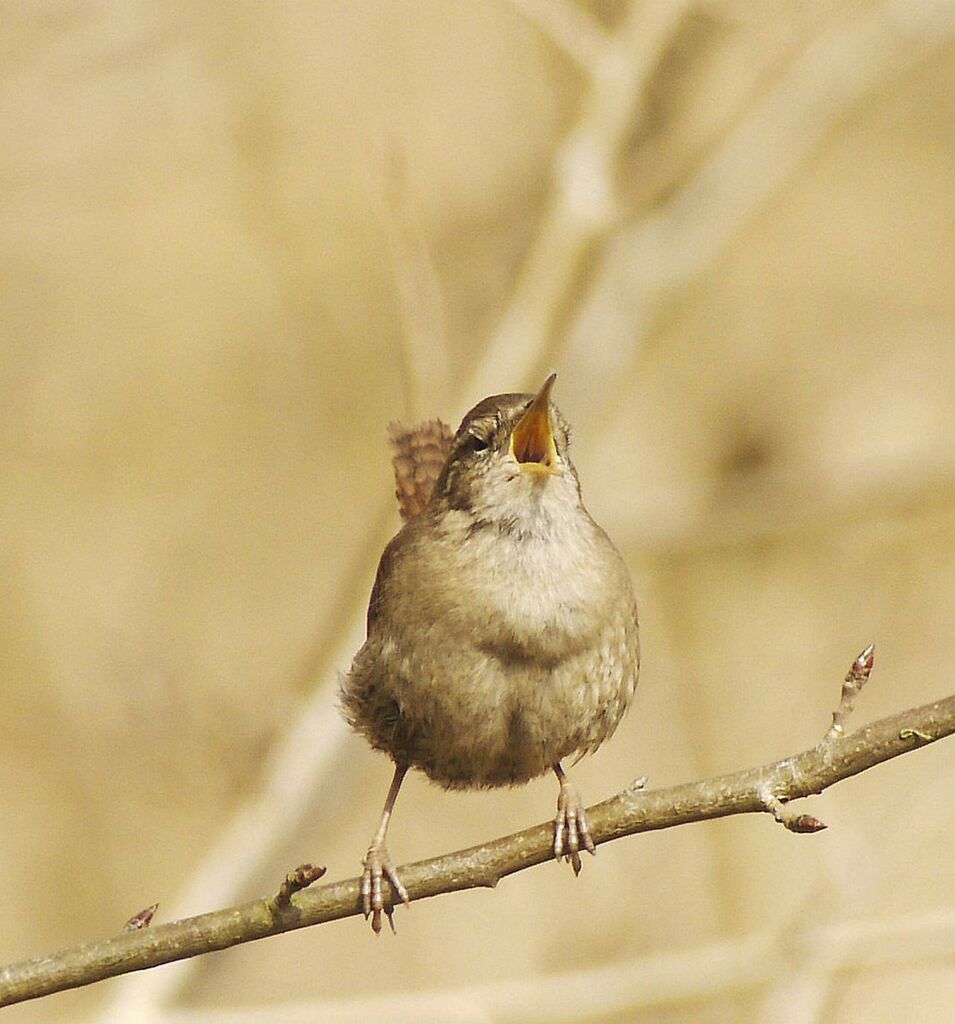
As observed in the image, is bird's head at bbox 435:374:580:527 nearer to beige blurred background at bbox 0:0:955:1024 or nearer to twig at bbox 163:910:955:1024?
twig at bbox 163:910:955:1024

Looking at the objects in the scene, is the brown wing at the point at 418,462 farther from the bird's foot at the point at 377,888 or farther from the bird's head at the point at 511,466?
the bird's foot at the point at 377,888

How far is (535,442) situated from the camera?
2.86 meters

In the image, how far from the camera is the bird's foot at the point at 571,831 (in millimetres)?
2539

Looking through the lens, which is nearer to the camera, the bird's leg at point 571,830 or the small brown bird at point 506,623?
the bird's leg at point 571,830

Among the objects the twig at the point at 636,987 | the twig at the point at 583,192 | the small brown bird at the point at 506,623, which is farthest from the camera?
the twig at the point at 583,192

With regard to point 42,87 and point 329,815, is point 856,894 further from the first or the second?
point 42,87

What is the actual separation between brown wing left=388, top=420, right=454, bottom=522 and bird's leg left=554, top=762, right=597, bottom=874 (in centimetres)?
102

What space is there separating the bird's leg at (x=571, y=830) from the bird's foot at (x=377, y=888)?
275mm

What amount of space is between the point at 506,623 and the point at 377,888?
543mm

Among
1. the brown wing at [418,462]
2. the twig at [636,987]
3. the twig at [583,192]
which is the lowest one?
the twig at [636,987]

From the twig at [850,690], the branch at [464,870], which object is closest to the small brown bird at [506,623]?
the branch at [464,870]

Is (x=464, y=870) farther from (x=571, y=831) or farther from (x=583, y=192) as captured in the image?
(x=583, y=192)

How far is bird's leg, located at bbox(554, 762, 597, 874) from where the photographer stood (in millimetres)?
2541

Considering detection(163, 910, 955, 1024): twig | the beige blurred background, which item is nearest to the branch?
detection(163, 910, 955, 1024): twig
